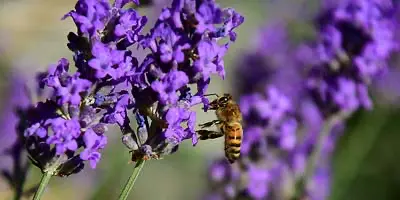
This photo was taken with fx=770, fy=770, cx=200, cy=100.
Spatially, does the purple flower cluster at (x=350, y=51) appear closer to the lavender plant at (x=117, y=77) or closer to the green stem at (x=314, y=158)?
the green stem at (x=314, y=158)

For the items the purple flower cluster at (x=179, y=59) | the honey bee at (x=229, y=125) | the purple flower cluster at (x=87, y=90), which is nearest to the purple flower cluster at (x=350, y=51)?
the honey bee at (x=229, y=125)

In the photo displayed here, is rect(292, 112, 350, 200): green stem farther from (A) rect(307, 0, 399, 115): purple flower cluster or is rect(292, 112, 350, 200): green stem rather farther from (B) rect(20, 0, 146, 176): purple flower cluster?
(B) rect(20, 0, 146, 176): purple flower cluster

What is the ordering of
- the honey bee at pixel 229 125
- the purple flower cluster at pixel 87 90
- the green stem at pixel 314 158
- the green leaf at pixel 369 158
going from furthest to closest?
the green leaf at pixel 369 158, the green stem at pixel 314 158, the honey bee at pixel 229 125, the purple flower cluster at pixel 87 90

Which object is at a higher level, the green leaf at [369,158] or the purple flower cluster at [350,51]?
the purple flower cluster at [350,51]

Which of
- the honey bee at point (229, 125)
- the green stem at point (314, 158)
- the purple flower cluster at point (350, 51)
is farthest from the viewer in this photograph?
the green stem at point (314, 158)

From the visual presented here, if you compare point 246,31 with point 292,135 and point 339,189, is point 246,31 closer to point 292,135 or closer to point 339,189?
point 339,189

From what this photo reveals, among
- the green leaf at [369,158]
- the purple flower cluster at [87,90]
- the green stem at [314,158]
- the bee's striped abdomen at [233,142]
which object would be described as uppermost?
the purple flower cluster at [87,90]

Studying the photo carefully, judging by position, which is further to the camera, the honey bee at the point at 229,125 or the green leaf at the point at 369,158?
the green leaf at the point at 369,158

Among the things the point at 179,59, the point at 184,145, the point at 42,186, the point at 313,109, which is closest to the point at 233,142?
the point at 179,59

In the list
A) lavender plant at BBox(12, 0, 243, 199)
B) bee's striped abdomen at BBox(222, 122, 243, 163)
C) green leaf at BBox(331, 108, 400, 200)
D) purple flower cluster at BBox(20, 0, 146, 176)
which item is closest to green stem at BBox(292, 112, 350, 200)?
bee's striped abdomen at BBox(222, 122, 243, 163)
